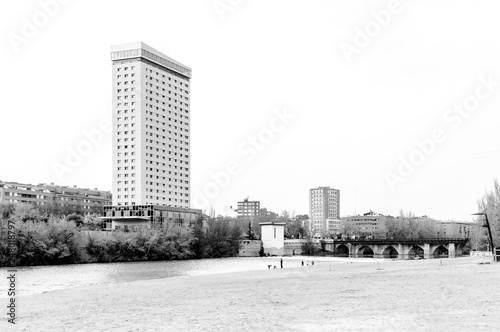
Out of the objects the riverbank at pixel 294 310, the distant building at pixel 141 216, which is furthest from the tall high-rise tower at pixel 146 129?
the riverbank at pixel 294 310

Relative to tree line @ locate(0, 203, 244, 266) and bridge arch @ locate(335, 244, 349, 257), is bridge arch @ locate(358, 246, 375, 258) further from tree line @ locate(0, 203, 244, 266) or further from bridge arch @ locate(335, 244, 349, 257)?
tree line @ locate(0, 203, 244, 266)

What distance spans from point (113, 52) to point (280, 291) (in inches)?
6077

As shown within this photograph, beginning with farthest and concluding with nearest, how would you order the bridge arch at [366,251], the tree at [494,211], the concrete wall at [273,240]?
the bridge arch at [366,251], the concrete wall at [273,240], the tree at [494,211]

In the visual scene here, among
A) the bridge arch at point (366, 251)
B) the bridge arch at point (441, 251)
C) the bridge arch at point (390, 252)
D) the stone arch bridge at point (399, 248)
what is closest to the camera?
the stone arch bridge at point (399, 248)

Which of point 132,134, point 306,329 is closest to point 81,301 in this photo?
point 306,329

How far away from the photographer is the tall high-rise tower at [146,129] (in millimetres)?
170500

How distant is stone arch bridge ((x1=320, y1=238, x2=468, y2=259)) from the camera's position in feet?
518

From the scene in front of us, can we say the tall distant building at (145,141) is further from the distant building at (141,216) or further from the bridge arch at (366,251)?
the bridge arch at (366,251)

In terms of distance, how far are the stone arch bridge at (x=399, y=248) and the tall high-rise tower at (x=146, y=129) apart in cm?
5214

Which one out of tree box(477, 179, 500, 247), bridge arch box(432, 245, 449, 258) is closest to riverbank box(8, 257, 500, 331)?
tree box(477, 179, 500, 247)

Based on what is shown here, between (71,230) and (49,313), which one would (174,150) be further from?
(49,313)

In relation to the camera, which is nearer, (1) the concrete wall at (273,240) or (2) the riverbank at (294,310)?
(2) the riverbank at (294,310)

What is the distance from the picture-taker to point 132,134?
171 meters

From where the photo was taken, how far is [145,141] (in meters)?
172
